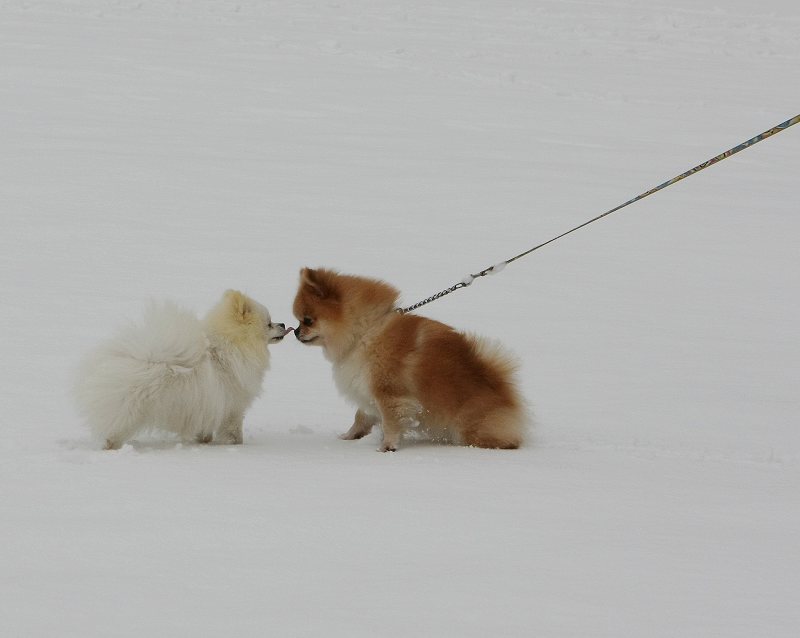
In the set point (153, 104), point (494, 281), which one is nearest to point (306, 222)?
point (494, 281)

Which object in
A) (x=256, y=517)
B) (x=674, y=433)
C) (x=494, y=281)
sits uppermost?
(x=494, y=281)

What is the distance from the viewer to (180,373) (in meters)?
4.79

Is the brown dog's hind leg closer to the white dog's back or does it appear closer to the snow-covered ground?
the snow-covered ground

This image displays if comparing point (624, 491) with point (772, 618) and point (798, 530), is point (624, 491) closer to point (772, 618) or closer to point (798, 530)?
point (798, 530)

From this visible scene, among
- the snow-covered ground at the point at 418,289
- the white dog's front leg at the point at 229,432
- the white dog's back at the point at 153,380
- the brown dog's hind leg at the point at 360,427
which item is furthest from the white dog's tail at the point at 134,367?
the brown dog's hind leg at the point at 360,427

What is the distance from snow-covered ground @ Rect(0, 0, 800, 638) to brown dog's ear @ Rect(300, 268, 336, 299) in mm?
812

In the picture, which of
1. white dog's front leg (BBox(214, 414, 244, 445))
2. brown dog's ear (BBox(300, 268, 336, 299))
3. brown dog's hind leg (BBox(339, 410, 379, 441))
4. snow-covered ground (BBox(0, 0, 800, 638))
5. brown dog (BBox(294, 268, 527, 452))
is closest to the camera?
snow-covered ground (BBox(0, 0, 800, 638))

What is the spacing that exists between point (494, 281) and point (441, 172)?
3528 mm

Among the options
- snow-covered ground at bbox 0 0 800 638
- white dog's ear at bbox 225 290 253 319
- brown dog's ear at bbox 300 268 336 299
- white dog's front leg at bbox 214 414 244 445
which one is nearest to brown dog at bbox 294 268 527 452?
brown dog's ear at bbox 300 268 336 299

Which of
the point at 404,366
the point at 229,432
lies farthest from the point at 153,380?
the point at 404,366

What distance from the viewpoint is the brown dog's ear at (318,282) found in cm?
533

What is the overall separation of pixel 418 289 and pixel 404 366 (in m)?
3.57

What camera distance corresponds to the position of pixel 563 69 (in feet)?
59.0

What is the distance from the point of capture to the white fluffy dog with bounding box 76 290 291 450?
4629 millimetres
